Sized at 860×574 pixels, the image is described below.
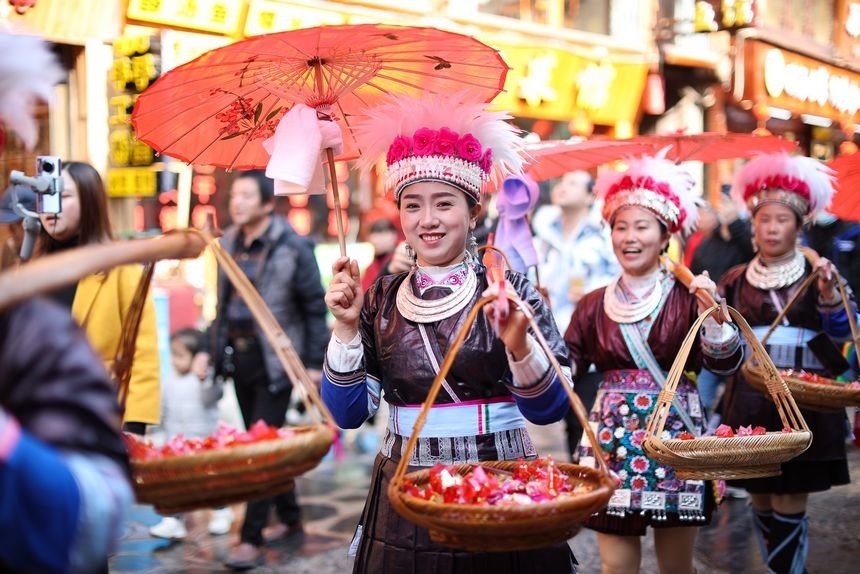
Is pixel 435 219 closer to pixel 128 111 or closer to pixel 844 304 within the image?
pixel 844 304

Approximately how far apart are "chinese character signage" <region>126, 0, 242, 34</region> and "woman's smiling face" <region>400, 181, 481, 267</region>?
5.85m

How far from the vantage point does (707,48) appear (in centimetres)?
1372

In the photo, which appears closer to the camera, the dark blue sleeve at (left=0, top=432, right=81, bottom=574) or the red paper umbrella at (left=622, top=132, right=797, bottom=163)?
the dark blue sleeve at (left=0, top=432, right=81, bottom=574)

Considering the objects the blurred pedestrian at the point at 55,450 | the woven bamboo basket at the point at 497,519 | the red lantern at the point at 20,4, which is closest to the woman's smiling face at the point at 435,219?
the woven bamboo basket at the point at 497,519

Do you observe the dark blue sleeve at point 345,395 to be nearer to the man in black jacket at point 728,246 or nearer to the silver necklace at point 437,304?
the silver necklace at point 437,304

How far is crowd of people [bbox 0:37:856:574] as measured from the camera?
146 centimetres

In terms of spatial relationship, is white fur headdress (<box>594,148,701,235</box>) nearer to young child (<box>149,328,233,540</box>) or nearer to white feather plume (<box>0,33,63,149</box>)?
white feather plume (<box>0,33,63,149</box>)

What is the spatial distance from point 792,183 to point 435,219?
8.46 feet

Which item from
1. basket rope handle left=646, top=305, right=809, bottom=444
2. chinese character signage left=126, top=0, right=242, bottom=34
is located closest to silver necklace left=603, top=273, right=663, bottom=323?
basket rope handle left=646, top=305, right=809, bottom=444

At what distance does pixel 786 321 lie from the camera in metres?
4.50

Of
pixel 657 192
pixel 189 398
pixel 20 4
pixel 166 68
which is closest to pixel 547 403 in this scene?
pixel 657 192

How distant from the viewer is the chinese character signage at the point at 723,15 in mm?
11266

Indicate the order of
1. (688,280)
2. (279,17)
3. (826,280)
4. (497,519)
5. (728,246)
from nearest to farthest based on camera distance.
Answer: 1. (497,519)
2. (688,280)
3. (826,280)
4. (728,246)
5. (279,17)

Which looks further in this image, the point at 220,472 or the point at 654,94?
the point at 654,94
